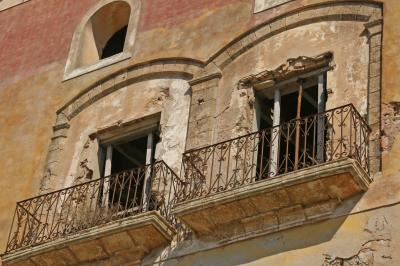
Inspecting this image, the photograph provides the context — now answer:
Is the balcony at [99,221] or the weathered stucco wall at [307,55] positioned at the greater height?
the weathered stucco wall at [307,55]

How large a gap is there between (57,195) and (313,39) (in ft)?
13.5

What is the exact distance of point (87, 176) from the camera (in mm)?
15617

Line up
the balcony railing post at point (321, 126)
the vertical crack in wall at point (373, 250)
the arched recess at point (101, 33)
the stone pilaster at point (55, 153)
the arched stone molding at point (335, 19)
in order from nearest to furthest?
the vertical crack in wall at point (373, 250) → the arched stone molding at point (335, 19) → the balcony railing post at point (321, 126) → the stone pilaster at point (55, 153) → the arched recess at point (101, 33)

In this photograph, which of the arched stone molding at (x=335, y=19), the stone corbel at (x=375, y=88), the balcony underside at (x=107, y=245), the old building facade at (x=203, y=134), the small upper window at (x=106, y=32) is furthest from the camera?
the small upper window at (x=106, y=32)

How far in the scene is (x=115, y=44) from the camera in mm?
17734

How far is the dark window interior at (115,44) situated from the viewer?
57.7ft

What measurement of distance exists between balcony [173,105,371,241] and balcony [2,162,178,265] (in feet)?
1.48

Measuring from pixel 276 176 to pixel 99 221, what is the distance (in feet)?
8.94

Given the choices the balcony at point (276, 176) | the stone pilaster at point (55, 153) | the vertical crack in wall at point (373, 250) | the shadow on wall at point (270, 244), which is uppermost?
the stone pilaster at point (55, 153)

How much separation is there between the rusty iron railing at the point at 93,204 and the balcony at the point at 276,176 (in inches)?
16.9

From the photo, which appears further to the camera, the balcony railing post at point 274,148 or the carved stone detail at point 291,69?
the carved stone detail at point 291,69

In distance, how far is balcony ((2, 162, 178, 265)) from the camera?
1387 centimetres

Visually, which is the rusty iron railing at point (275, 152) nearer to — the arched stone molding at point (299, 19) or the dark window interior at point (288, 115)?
the dark window interior at point (288, 115)

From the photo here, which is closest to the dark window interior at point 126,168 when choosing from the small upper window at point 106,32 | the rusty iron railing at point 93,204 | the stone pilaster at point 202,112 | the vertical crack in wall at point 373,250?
the rusty iron railing at point 93,204
